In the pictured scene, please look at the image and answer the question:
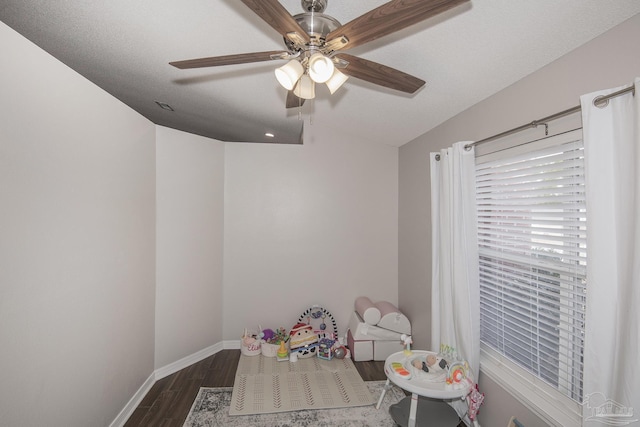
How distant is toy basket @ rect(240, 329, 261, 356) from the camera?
11.0 feet

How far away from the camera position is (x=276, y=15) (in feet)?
3.30

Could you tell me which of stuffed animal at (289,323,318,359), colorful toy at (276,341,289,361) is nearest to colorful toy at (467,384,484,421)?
stuffed animal at (289,323,318,359)

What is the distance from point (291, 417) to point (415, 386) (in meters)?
1.03

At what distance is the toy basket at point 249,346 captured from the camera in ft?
11.0

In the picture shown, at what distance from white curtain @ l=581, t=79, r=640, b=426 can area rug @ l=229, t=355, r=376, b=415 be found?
1.74m

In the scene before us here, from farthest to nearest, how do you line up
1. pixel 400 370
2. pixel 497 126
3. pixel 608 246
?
pixel 400 370 → pixel 497 126 → pixel 608 246

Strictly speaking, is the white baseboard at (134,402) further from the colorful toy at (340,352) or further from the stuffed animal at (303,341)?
the colorful toy at (340,352)

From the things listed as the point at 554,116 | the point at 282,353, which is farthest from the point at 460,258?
the point at 282,353

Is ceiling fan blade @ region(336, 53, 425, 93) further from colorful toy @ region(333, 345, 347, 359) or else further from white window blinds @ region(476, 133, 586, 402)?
colorful toy @ region(333, 345, 347, 359)

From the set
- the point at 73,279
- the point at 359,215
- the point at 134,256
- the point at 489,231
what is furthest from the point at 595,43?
the point at 134,256

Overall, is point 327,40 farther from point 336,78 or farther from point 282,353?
point 282,353

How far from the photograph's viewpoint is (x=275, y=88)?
260 centimetres

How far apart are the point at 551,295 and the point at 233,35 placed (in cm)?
232

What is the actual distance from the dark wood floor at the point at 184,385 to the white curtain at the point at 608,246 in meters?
2.01
